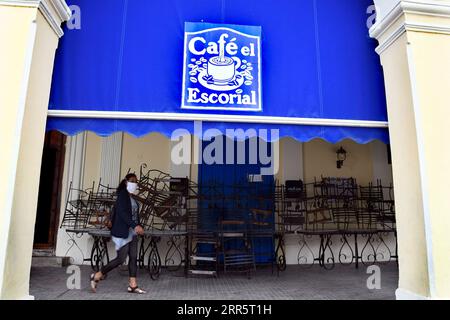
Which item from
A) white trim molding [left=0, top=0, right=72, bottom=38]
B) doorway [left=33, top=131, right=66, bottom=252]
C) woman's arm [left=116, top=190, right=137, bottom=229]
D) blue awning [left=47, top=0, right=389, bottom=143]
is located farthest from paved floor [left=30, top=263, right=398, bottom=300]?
white trim molding [left=0, top=0, right=72, bottom=38]

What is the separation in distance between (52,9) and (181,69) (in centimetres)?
170

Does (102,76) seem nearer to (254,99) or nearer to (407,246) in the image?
(254,99)

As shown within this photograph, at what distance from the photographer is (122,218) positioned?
16.8 ft

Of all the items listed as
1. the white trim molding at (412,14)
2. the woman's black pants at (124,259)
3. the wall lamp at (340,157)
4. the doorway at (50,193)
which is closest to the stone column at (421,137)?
the white trim molding at (412,14)

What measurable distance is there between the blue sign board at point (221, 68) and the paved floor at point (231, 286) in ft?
9.30

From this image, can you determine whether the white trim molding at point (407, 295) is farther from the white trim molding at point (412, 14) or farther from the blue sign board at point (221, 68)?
the white trim molding at point (412, 14)

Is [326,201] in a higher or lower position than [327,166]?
lower

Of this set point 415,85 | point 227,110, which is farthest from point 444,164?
point 227,110

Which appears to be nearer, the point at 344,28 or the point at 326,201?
the point at 344,28

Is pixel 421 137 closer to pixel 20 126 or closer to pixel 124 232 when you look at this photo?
pixel 124 232

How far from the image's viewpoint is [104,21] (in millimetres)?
4668
